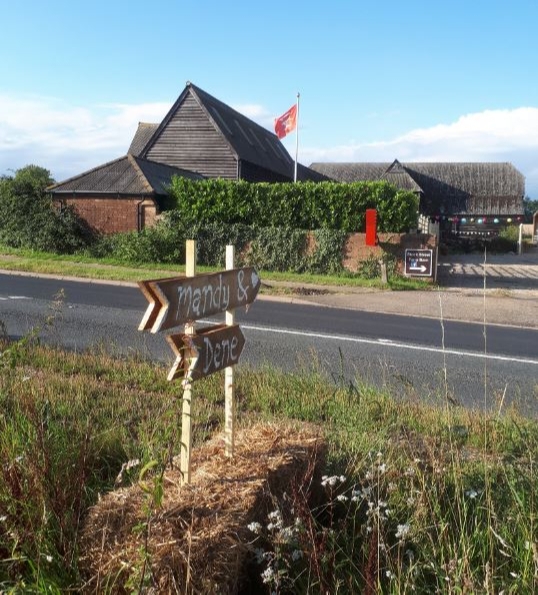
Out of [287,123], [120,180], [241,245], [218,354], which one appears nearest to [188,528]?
[218,354]

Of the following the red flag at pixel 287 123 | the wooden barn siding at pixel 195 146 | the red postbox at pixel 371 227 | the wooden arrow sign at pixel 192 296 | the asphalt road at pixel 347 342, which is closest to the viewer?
the wooden arrow sign at pixel 192 296

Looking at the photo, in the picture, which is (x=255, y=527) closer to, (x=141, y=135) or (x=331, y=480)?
(x=331, y=480)

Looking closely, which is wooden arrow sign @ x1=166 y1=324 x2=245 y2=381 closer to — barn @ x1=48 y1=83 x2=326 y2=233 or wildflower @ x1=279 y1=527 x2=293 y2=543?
wildflower @ x1=279 y1=527 x2=293 y2=543

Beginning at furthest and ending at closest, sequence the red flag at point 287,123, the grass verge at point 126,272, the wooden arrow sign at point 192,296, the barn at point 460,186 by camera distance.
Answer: the barn at point 460,186, the red flag at point 287,123, the grass verge at point 126,272, the wooden arrow sign at point 192,296

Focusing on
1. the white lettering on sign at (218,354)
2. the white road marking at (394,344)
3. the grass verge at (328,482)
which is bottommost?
the white road marking at (394,344)

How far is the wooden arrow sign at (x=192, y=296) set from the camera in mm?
2854

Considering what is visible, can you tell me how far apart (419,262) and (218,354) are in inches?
664

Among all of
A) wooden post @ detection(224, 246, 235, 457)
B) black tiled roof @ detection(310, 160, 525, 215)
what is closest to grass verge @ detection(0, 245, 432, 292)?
wooden post @ detection(224, 246, 235, 457)

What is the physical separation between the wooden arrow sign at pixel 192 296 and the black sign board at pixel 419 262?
16.3 metres

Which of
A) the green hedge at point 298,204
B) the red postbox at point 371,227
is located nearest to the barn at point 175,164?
the green hedge at point 298,204

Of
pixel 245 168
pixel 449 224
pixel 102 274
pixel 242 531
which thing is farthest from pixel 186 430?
pixel 449 224

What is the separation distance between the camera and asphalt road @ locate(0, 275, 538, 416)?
731 centimetres

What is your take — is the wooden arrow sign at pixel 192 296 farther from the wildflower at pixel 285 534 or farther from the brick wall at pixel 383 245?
the brick wall at pixel 383 245

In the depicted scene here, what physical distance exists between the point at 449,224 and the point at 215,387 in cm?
4872
